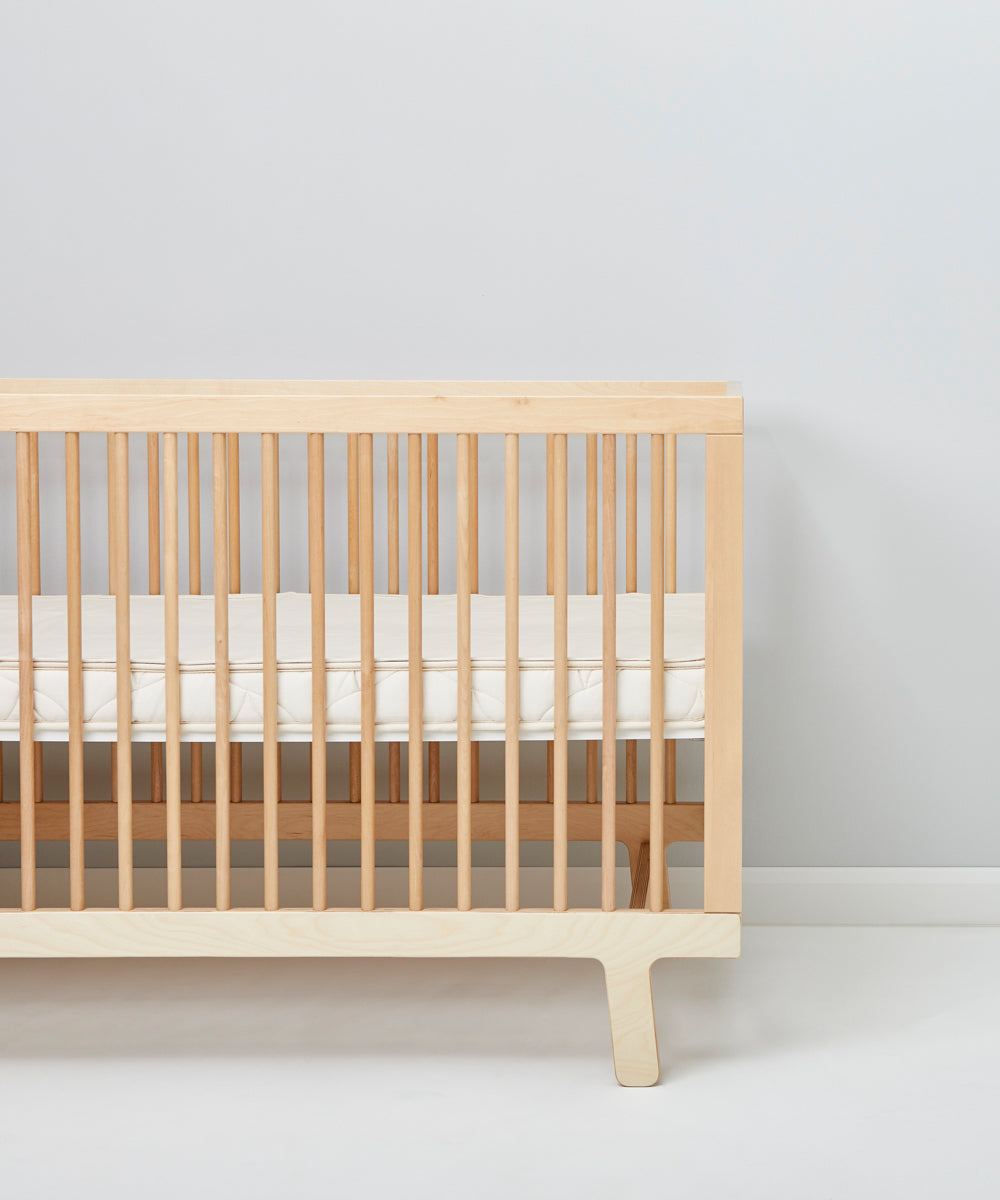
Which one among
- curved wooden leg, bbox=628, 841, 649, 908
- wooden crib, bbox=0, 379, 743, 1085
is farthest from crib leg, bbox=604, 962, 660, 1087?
curved wooden leg, bbox=628, 841, 649, 908

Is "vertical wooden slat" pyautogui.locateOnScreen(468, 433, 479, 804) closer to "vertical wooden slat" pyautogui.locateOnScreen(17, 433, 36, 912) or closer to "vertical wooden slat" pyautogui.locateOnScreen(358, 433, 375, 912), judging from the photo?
"vertical wooden slat" pyautogui.locateOnScreen(358, 433, 375, 912)

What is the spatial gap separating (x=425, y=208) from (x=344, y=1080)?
1147mm

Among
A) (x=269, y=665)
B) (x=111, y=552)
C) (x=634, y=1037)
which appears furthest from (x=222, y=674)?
(x=111, y=552)

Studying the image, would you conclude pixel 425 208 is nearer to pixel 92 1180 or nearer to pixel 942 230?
pixel 942 230

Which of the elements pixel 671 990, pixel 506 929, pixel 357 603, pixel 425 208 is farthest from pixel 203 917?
pixel 425 208

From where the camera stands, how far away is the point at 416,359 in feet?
5.47

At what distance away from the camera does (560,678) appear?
1106mm

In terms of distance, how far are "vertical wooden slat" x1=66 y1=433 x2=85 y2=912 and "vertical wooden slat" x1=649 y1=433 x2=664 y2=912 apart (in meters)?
0.53

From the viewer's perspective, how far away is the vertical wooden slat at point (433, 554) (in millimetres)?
1579

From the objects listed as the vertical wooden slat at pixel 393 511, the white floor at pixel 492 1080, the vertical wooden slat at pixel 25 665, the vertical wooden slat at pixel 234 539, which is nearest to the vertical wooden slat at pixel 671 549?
the white floor at pixel 492 1080

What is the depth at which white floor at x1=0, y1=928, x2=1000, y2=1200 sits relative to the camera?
3.21ft

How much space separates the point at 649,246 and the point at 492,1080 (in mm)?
1116

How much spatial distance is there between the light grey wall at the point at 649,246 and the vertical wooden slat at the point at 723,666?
598 millimetres

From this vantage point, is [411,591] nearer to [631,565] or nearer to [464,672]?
[464,672]
